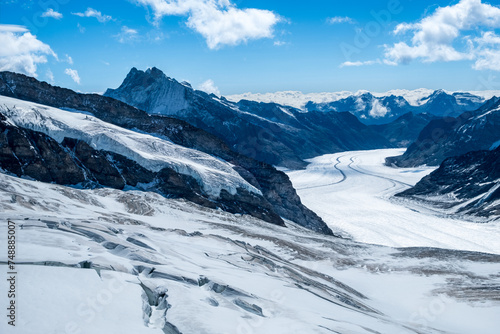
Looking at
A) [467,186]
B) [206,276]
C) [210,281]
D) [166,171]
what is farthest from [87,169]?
[467,186]

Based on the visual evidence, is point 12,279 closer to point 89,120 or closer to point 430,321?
point 430,321

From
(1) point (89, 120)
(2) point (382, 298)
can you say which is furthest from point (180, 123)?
(2) point (382, 298)

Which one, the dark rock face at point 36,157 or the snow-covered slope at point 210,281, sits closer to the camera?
the snow-covered slope at point 210,281

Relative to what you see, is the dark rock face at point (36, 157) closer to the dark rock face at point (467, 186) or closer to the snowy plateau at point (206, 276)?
the snowy plateau at point (206, 276)

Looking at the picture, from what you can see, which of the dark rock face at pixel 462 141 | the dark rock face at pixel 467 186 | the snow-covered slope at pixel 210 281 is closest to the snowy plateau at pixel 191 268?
the snow-covered slope at pixel 210 281

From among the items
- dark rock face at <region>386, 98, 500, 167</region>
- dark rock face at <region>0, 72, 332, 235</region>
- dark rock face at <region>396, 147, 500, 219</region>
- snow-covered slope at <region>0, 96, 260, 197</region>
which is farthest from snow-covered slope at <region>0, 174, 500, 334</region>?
dark rock face at <region>386, 98, 500, 167</region>

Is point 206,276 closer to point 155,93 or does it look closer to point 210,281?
point 210,281
